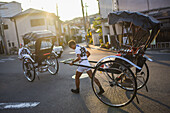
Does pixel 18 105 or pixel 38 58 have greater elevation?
pixel 38 58

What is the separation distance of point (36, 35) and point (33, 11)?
25466 mm

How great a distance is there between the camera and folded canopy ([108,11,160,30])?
452cm

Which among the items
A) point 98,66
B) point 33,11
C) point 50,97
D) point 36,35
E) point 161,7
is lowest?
point 50,97

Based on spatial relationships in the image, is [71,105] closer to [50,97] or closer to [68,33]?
[50,97]

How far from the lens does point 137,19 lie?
15.5ft

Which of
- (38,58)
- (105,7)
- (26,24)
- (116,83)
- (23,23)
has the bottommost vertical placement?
(116,83)

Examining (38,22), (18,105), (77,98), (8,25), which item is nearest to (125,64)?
(77,98)

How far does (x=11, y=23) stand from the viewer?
1304 inches

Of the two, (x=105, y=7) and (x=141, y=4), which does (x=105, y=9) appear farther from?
(x=141, y=4)

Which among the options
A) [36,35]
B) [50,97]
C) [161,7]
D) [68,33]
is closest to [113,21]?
[50,97]

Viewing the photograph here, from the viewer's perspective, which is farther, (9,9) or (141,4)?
(9,9)

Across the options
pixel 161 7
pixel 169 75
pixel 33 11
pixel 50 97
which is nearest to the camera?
pixel 50 97

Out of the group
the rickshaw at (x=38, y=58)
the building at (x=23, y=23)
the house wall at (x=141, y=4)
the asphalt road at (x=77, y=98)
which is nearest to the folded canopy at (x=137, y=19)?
the asphalt road at (x=77, y=98)

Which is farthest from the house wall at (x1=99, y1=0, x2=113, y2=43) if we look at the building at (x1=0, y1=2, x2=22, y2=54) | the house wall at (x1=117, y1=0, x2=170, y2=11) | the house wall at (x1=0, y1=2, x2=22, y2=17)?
the house wall at (x1=0, y1=2, x2=22, y2=17)
